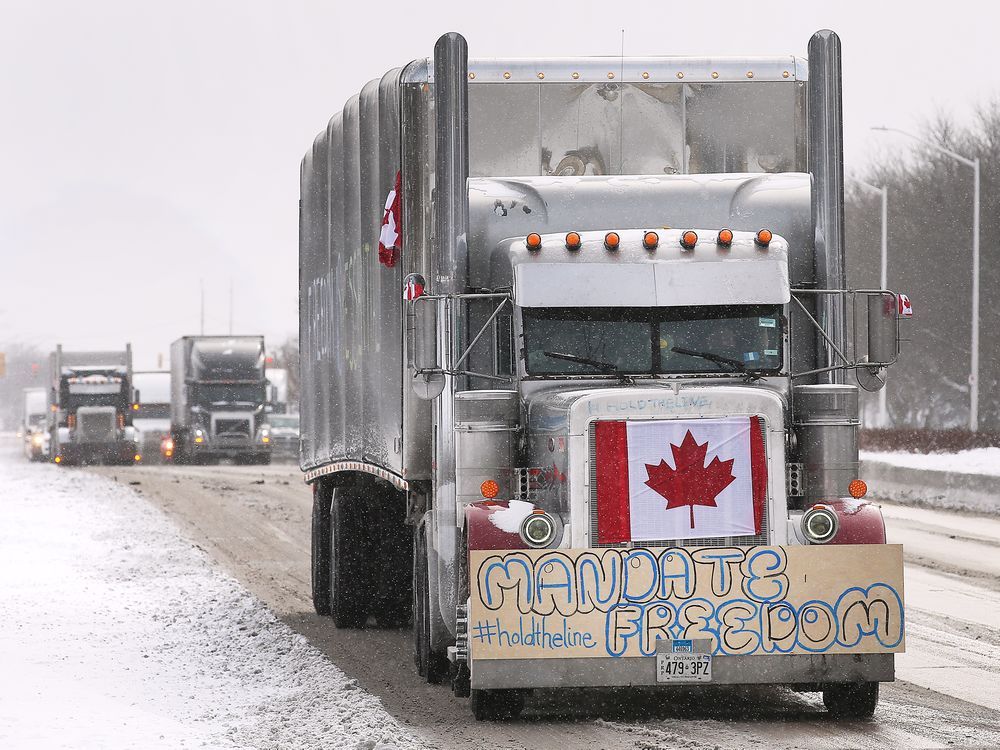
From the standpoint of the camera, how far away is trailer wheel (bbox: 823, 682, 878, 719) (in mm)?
10211

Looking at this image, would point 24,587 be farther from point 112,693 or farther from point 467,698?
point 467,698

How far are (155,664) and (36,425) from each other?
59150 millimetres

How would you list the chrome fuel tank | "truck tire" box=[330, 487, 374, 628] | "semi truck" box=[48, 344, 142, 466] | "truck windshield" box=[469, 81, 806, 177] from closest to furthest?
1. the chrome fuel tank
2. "truck windshield" box=[469, 81, 806, 177]
3. "truck tire" box=[330, 487, 374, 628]
4. "semi truck" box=[48, 344, 142, 466]

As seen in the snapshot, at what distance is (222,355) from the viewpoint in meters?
55.1

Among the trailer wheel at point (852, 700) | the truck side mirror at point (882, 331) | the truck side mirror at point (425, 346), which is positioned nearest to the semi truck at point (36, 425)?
the truck side mirror at point (425, 346)

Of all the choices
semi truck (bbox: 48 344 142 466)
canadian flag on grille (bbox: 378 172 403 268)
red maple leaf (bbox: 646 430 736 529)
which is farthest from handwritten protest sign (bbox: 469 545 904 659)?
semi truck (bbox: 48 344 142 466)

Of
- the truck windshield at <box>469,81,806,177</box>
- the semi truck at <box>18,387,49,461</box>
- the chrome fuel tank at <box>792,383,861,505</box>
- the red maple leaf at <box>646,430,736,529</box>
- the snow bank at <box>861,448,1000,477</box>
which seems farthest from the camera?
the semi truck at <box>18,387,49,461</box>

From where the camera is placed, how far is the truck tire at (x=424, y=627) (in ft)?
39.1

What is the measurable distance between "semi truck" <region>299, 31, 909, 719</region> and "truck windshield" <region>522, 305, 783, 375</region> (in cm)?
1

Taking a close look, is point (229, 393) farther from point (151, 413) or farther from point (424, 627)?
point (424, 627)

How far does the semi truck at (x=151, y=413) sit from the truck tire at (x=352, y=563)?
44258 mm

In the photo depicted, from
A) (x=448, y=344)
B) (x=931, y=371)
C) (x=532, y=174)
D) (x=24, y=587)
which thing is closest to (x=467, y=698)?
(x=448, y=344)

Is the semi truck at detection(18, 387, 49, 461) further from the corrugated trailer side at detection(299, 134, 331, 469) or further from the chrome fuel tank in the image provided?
the chrome fuel tank

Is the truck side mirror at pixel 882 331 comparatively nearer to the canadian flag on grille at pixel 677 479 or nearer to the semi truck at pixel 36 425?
the canadian flag on grille at pixel 677 479
